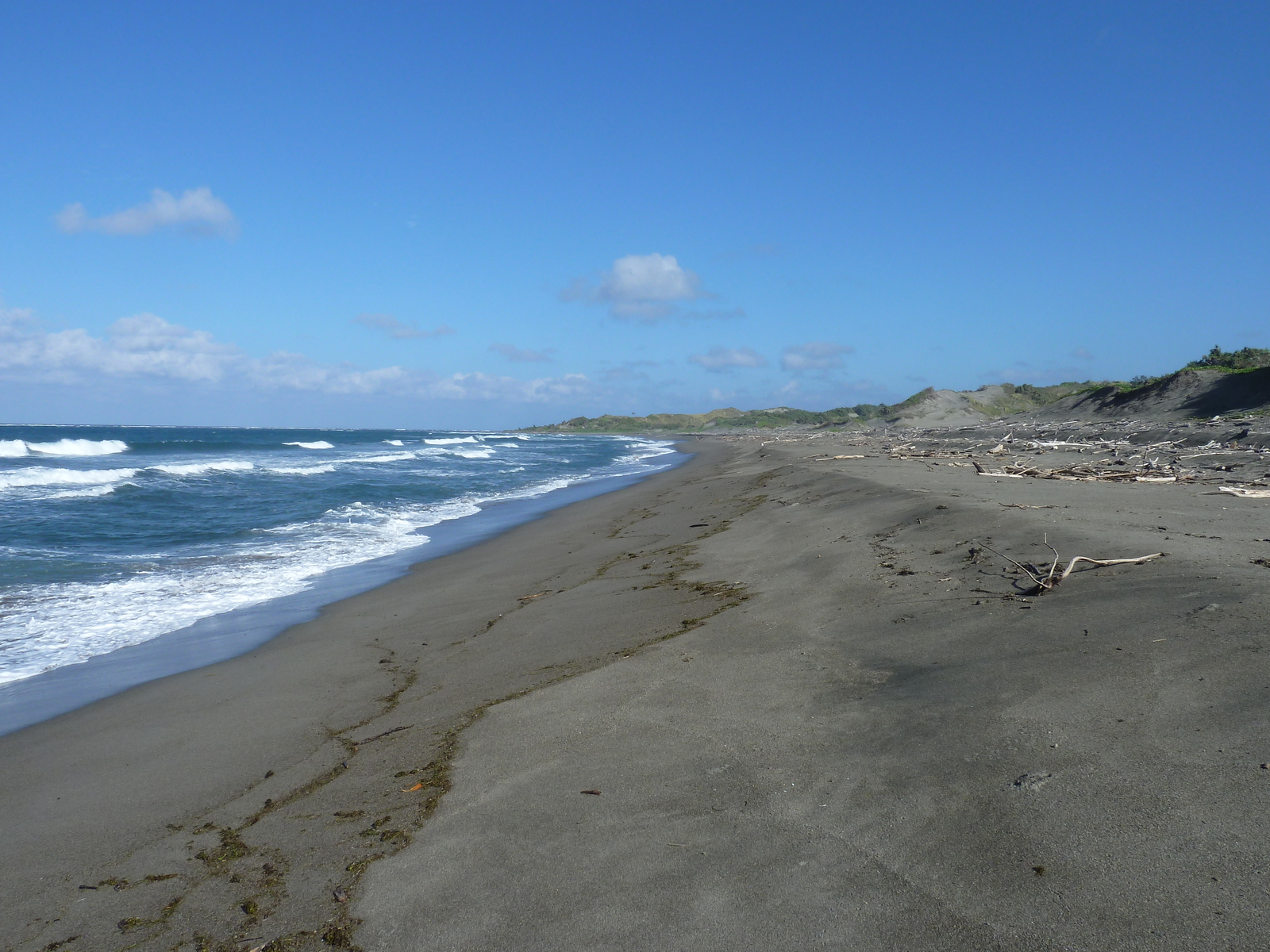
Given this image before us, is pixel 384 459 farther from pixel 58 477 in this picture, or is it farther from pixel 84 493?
pixel 84 493

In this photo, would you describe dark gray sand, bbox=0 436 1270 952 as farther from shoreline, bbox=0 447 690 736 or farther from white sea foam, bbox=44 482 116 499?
white sea foam, bbox=44 482 116 499

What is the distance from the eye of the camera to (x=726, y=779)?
323 centimetres

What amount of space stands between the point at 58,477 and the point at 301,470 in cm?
828

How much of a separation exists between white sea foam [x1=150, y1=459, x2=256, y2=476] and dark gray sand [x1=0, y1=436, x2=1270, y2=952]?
86.2 ft

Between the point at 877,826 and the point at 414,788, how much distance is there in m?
2.18

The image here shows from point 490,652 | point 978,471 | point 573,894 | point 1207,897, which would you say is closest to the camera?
point 1207,897

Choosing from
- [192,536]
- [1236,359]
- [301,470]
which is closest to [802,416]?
[1236,359]

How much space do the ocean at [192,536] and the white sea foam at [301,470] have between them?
135 mm

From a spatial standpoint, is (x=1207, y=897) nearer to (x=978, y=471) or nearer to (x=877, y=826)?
(x=877, y=826)

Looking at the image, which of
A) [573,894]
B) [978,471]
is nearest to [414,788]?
[573,894]

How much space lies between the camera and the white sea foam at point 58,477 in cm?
2414

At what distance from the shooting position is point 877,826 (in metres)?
2.70

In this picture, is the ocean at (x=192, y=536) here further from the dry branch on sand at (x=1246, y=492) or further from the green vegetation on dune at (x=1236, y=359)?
the green vegetation on dune at (x=1236, y=359)

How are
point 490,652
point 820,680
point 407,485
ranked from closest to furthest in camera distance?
point 820,680
point 490,652
point 407,485
